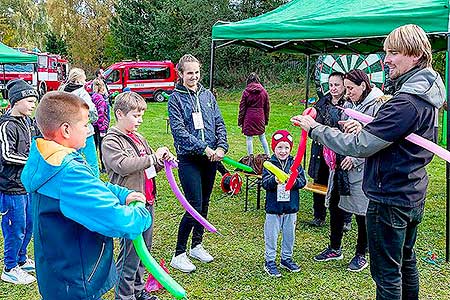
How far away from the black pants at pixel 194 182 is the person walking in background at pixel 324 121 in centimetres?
137

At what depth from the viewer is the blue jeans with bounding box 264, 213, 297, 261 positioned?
4199 millimetres

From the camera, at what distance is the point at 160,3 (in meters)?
30.0

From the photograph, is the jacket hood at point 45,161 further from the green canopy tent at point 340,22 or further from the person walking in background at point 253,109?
the person walking in background at point 253,109

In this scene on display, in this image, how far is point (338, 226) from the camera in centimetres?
461

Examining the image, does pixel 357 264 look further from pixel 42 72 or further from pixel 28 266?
pixel 42 72

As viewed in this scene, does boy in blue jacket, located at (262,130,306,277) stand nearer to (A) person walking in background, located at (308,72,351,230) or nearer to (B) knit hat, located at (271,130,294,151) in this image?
(B) knit hat, located at (271,130,294,151)

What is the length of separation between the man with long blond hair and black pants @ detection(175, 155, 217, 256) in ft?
5.08

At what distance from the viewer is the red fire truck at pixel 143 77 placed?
2388cm

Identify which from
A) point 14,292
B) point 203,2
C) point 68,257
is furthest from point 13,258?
point 203,2

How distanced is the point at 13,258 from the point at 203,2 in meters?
26.1

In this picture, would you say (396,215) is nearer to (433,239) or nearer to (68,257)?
(68,257)

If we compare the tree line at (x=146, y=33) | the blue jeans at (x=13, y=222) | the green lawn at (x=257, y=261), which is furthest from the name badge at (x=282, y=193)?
the tree line at (x=146, y=33)

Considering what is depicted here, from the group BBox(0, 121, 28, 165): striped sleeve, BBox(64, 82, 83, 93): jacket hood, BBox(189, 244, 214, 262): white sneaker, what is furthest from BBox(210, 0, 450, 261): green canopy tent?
BBox(0, 121, 28, 165): striped sleeve

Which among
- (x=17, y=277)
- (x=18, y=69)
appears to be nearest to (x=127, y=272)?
(x=17, y=277)
